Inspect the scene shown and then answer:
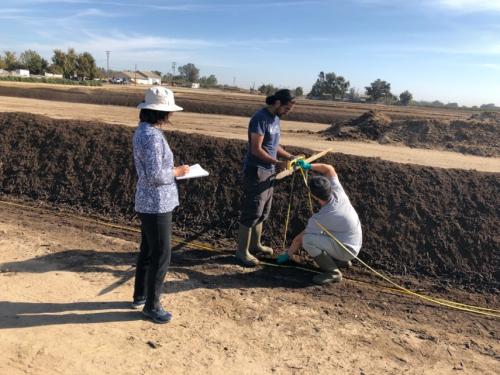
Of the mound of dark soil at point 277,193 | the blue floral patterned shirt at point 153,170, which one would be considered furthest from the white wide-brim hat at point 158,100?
the mound of dark soil at point 277,193

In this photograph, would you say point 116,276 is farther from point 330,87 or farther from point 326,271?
point 330,87

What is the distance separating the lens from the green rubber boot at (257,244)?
542 centimetres

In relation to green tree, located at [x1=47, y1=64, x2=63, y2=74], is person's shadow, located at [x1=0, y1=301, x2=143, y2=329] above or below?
below

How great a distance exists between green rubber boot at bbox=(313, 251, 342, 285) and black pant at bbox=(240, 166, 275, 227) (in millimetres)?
875

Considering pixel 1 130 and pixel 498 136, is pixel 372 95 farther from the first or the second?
pixel 1 130

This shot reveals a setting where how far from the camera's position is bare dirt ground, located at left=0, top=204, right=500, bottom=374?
3402mm

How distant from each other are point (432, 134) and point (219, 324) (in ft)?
43.2

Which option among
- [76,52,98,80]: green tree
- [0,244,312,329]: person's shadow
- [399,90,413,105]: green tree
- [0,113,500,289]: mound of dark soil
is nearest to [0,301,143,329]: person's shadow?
[0,244,312,329]: person's shadow

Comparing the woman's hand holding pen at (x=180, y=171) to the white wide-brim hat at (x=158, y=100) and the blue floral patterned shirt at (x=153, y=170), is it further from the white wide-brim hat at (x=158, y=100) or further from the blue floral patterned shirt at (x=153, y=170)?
the white wide-brim hat at (x=158, y=100)

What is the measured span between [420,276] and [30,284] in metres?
4.53

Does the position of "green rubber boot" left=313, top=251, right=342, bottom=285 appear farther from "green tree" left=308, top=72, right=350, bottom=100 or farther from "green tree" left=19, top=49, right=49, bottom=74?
"green tree" left=19, top=49, right=49, bottom=74

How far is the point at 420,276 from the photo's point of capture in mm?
5328

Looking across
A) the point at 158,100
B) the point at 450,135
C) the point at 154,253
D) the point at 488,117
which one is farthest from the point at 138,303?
the point at 488,117

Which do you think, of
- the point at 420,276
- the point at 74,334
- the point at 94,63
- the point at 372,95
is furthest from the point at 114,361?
the point at 94,63
